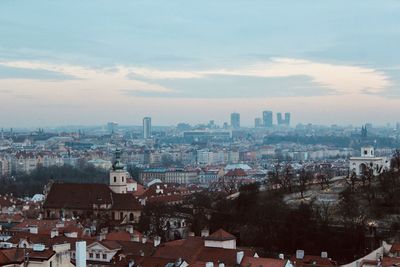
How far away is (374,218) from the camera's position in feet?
190

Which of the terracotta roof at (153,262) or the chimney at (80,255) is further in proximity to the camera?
the terracotta roof at (153,262)

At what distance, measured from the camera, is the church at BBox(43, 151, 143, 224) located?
70.8 meters

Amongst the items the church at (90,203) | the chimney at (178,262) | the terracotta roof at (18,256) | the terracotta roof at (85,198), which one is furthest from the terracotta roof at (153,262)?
the terracotta roof at (85,198)

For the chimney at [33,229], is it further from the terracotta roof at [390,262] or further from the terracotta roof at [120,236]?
the terracotta roof at [390,262]

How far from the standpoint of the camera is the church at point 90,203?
7081 cm

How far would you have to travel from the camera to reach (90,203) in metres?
72.4

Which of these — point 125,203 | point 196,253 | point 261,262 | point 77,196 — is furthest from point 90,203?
point 261,262

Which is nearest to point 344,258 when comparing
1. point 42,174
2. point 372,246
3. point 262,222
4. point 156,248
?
point 372,246

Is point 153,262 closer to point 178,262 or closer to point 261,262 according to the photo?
point 178,262

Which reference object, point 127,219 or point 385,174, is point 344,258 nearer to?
point 385,174

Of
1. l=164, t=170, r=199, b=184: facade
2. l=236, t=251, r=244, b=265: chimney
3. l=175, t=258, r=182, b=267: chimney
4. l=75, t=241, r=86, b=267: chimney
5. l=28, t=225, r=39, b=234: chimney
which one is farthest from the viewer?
l=164, t=170, r=199, b=184: facade

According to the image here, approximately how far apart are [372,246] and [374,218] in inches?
328

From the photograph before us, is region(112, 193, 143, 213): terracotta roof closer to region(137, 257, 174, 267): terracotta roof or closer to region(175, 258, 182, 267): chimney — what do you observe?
region(137, 257, 174, 267): terracotta roof

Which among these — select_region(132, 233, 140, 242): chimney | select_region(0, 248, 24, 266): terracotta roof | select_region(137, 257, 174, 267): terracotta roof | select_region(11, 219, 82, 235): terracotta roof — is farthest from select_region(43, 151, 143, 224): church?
select_region(0, 248, 24, 266): terracotta roof
